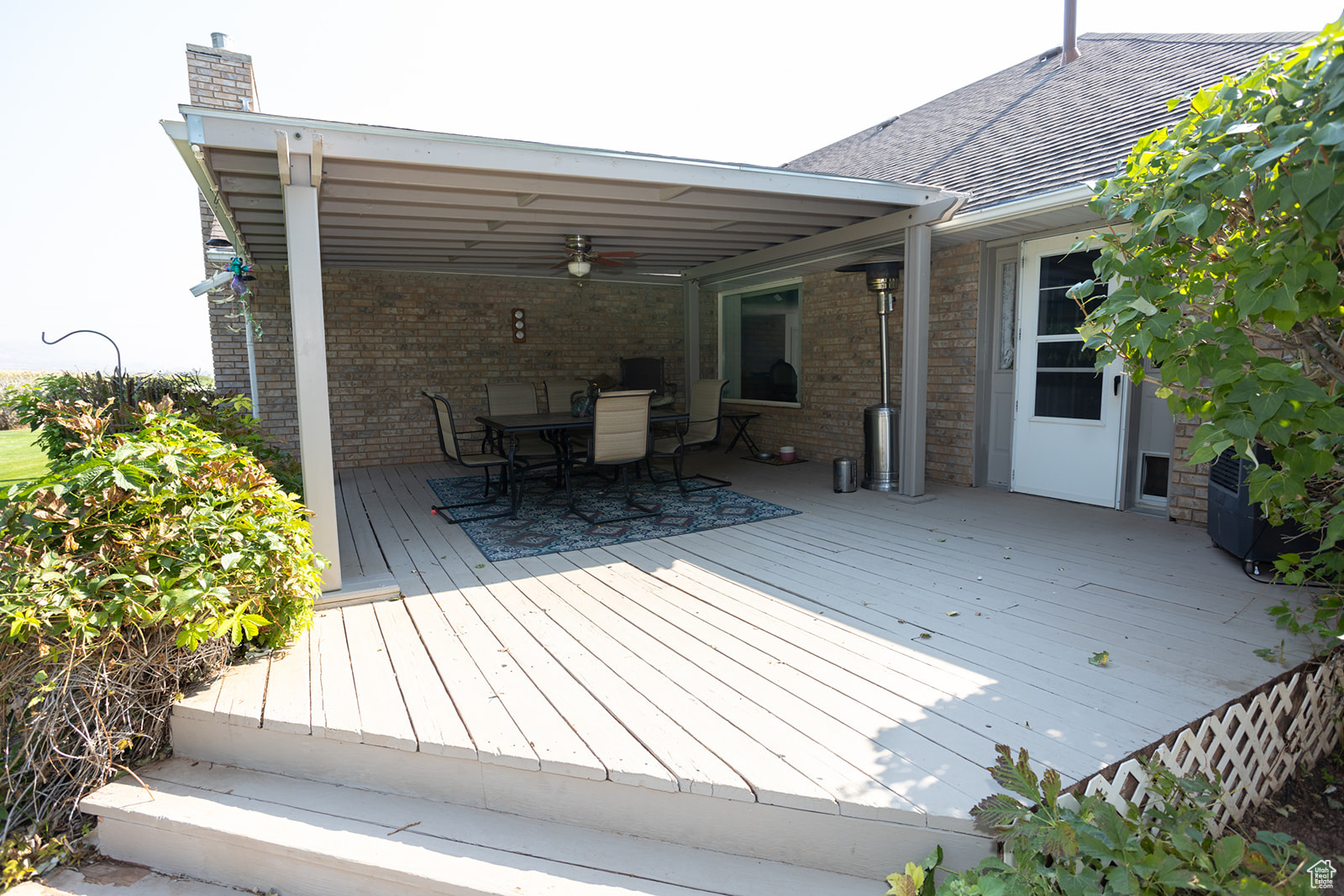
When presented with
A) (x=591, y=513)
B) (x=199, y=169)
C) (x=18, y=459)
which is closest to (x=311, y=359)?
(x=199, y=169)

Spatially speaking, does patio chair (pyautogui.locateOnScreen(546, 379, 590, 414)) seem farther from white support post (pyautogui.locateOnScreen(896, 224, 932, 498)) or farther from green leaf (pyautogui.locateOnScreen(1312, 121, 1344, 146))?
green leaf (pyautogui.locateOnScreen(1312, 121, 1344, 146))

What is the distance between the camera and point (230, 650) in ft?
8.42

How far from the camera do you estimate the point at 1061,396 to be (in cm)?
512

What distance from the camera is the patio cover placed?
10.4ft

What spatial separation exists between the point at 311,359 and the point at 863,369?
528 centimetres

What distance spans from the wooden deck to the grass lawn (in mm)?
5401

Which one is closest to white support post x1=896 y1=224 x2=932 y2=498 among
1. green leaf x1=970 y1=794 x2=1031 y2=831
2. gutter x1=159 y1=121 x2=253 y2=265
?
green leaf x1=970 y1=794 x2=1031 y2=831

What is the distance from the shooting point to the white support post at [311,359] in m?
3.16

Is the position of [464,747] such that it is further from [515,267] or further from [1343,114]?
[515,267]

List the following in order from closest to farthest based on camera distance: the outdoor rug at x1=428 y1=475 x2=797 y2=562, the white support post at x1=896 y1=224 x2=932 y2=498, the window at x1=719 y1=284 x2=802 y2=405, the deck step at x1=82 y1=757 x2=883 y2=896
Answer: the deck step at x1=82 y1=757 x2=883 y2=896 → the outdoor rug at x1=428 y1=475 x2=797 y2=562 → the white support post at x1=896 y1=224 x2=932 y2=498 → the window at x1=719 y1=284 x2=802 y2=405

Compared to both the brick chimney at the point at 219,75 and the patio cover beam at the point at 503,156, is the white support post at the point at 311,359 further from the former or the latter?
the brick chimney at the point at 219,75

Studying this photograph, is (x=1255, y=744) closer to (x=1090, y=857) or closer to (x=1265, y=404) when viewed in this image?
(x=1090, y=857)

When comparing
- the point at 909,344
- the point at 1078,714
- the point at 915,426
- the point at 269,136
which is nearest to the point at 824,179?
the point at 909,344

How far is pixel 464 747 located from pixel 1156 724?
80.0 inches
